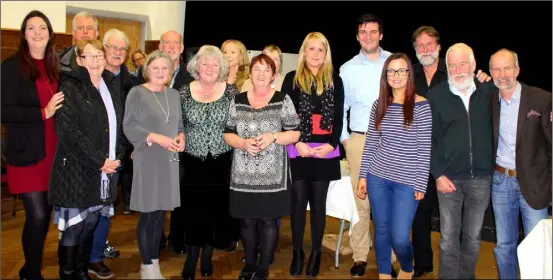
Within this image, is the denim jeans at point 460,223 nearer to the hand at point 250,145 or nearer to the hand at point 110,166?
the hand at point 250,145

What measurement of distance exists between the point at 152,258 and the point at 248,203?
0.70 m

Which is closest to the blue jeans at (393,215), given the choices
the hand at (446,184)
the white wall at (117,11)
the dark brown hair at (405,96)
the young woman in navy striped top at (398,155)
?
the young woman in navy striped top at (398,155)

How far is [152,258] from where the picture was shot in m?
3.37

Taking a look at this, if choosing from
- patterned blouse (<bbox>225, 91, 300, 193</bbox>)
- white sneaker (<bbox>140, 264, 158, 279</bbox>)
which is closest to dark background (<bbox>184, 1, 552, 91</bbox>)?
patterned blouse (<bbox>225, 91, 300, 193</bbox>)

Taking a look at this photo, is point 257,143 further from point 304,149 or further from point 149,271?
point 149,271

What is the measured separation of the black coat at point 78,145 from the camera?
9.77 feet

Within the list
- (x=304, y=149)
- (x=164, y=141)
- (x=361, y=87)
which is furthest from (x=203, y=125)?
(x=361, y=87)

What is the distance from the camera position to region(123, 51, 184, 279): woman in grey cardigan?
126 inches

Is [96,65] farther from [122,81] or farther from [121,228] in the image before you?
[121,228]

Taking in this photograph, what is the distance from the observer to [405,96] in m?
3.12

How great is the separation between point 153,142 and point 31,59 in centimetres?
84

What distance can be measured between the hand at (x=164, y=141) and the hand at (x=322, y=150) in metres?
0.92

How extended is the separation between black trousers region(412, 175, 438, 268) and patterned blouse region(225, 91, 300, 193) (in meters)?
1.03

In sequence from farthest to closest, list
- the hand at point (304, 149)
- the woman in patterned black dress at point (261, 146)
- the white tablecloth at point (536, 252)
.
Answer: the hand at point (304, 149) → the woman in patterned black dress at point (261, 146) → the white tablecloth at point (536, 252)
